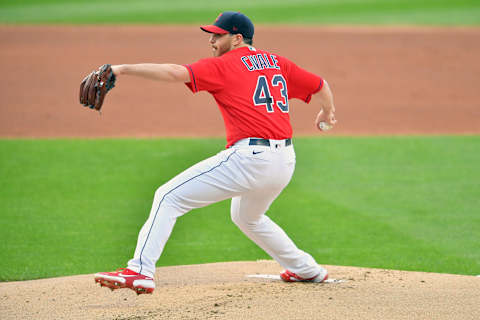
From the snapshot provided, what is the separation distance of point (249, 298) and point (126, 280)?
848mm

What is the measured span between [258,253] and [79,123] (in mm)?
7187

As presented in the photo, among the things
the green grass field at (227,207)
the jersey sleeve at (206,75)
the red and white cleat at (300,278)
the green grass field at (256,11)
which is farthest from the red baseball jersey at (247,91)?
the green grass field at (256,11)

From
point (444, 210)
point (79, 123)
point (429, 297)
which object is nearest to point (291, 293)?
point (429, 297)

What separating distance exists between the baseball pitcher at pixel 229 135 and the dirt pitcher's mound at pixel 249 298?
1.31 feet

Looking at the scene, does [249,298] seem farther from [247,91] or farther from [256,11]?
[256,11]

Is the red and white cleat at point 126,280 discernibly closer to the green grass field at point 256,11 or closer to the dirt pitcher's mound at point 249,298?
the dirt pitcher's mound at point 249,298

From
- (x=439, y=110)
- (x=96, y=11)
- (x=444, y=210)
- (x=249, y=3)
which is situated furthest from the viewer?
(x=249, y=3)

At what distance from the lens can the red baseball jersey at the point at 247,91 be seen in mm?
4605

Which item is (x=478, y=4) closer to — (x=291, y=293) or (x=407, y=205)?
(x=407, y=205)

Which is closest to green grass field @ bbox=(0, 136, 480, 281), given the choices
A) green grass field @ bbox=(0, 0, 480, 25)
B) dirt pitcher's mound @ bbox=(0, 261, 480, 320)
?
dirt pitcher's mound @ bbox=(0, 261, 480, 320)

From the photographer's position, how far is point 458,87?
16.1 m

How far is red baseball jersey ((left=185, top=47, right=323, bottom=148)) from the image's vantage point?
4605 millimetres

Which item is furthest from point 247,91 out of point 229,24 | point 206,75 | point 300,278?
point 300,278

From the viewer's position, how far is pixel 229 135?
4770 mm
